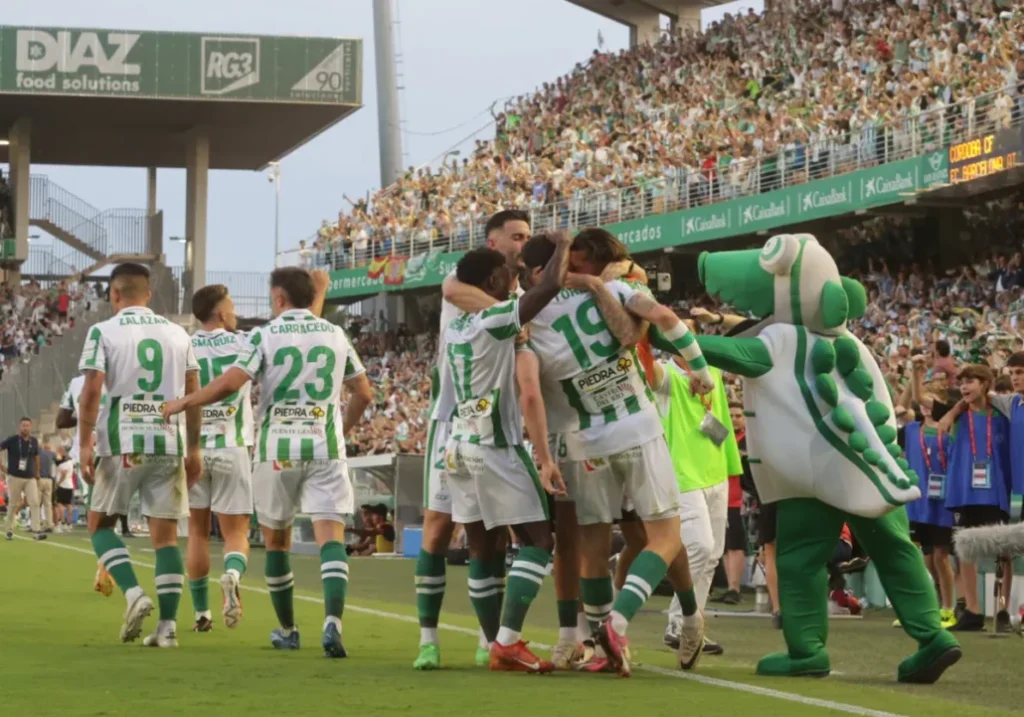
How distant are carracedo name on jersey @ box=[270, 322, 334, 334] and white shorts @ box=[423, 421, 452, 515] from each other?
3.44 ft

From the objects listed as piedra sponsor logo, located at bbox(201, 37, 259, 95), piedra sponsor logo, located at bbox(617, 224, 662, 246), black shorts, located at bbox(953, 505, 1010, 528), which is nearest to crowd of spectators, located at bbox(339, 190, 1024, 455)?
piedra sponsor logo, located at bbox(617, 224, 662, 246)

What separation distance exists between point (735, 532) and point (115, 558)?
6.06 m

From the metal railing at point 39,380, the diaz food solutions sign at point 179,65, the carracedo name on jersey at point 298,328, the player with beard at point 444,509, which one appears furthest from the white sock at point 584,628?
the diaz food solutions sign at point 179,65

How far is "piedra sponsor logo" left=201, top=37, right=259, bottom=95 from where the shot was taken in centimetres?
4584

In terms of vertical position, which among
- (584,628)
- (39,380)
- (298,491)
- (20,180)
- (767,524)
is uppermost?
(20,180)

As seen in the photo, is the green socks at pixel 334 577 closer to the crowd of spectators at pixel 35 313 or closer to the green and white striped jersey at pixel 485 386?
the green and white striped jersey at pixel 485 386

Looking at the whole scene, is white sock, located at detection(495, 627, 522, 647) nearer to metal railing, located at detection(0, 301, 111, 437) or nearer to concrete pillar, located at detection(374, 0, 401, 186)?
metal railing, located at detection(0, 301, 111, 437)

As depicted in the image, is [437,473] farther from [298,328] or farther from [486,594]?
[298,328]

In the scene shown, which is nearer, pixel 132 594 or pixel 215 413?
pixel 132 594

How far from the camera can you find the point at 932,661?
8.25 m

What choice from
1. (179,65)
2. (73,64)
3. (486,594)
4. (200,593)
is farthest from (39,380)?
(486,594)

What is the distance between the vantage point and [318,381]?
9.50m

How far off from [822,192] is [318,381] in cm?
2010

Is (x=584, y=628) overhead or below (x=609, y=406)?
below
